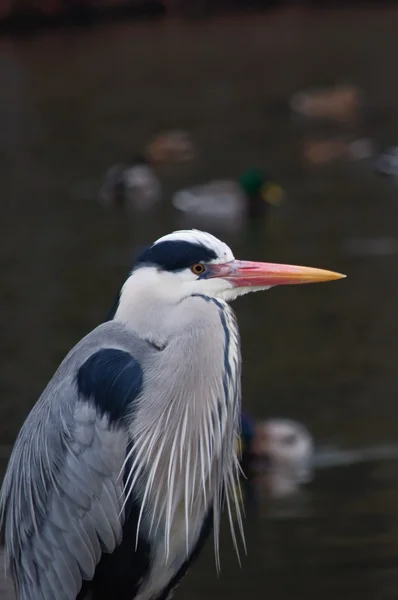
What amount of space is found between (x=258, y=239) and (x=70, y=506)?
8.24m

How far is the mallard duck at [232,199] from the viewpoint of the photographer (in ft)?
42.5

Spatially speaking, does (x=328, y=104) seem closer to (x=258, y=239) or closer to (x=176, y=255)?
(x=258, y=239)

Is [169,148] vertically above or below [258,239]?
below

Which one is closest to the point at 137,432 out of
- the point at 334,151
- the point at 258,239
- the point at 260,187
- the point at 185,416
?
the point at 185,416

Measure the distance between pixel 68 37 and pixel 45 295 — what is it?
17868 mm

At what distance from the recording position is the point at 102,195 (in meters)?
13.9

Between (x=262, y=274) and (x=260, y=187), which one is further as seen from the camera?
(x=260, y=187)

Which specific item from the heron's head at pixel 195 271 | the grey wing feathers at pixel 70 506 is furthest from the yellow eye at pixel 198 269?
the grey wing feathers at pixel 70 506

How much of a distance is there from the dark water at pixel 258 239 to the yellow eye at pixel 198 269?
192cm

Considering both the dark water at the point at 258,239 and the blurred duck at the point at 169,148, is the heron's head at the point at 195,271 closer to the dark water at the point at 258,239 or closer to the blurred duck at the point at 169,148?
the dark water at the point at 258,239

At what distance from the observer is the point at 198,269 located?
400 cm

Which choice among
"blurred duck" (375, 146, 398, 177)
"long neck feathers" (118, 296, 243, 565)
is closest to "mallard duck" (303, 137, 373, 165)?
"blurred duck" (375, 146, 398, 177)

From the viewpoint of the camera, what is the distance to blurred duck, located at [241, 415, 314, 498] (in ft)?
22.9

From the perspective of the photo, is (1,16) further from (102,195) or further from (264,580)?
(264,580)
